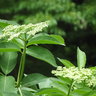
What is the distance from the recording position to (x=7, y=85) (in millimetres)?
829

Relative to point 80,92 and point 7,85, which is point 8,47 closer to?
point 7,85

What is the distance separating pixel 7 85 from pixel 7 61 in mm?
110

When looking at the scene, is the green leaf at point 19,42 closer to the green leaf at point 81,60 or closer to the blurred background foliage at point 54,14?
the green leaf at point 81,60

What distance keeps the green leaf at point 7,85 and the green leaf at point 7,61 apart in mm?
53

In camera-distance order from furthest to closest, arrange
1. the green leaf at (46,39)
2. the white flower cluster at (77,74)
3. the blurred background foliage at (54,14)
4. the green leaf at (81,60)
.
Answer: the blurred background foliage at (54,14) < the green leaf at (81,60) < the green leaf at (46,39) < the white flower cluster at (77,74)

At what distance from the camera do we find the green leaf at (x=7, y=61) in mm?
914

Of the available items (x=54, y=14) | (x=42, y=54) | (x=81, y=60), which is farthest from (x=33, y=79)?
(x=54, y=14)

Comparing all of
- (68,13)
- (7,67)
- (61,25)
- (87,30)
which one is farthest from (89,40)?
(7,67)

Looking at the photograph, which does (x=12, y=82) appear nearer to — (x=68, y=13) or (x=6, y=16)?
(x=68, y=13)

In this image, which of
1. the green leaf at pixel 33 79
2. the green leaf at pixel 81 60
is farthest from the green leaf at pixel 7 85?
the green leaf at pixel 81 60

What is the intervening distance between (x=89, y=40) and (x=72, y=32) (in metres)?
0.75

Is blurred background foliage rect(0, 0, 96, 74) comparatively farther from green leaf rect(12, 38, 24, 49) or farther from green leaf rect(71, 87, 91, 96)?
green leaf rect(71, 87, 91, 96)

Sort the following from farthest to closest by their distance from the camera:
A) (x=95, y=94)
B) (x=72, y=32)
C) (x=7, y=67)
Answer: (x=72, y=32) < (x=7, y=67) < (x=95, y=94)

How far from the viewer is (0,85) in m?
0.83
